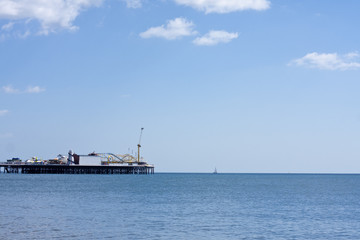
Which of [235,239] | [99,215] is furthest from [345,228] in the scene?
[99,215]

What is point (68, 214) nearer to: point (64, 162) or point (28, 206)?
point (28, 206)

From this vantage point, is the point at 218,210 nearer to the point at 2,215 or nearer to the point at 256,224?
the point at 256,224

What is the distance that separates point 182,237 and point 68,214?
596 inches

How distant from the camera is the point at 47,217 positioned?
1529 inches

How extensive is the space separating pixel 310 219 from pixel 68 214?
2209cm

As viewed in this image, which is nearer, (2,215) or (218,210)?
(2,215)

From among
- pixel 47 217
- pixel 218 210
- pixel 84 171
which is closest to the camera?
pixel 47 217

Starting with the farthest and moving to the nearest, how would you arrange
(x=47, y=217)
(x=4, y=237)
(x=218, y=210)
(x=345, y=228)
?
(x=218, y=210)
(x=47, y=217)
(x=345, y=228)
(x=4, y=237)

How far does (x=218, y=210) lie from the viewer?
46.9m

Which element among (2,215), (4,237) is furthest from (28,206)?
(4,237)

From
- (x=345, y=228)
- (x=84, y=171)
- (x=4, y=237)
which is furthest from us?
(x=84, y=171)

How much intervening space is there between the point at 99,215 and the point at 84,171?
161052mm

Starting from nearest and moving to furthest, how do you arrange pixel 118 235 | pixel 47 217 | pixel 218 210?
pixel 118 235 < pixel 47 217 < pixel 218 210

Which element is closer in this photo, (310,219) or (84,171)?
(310,219)
